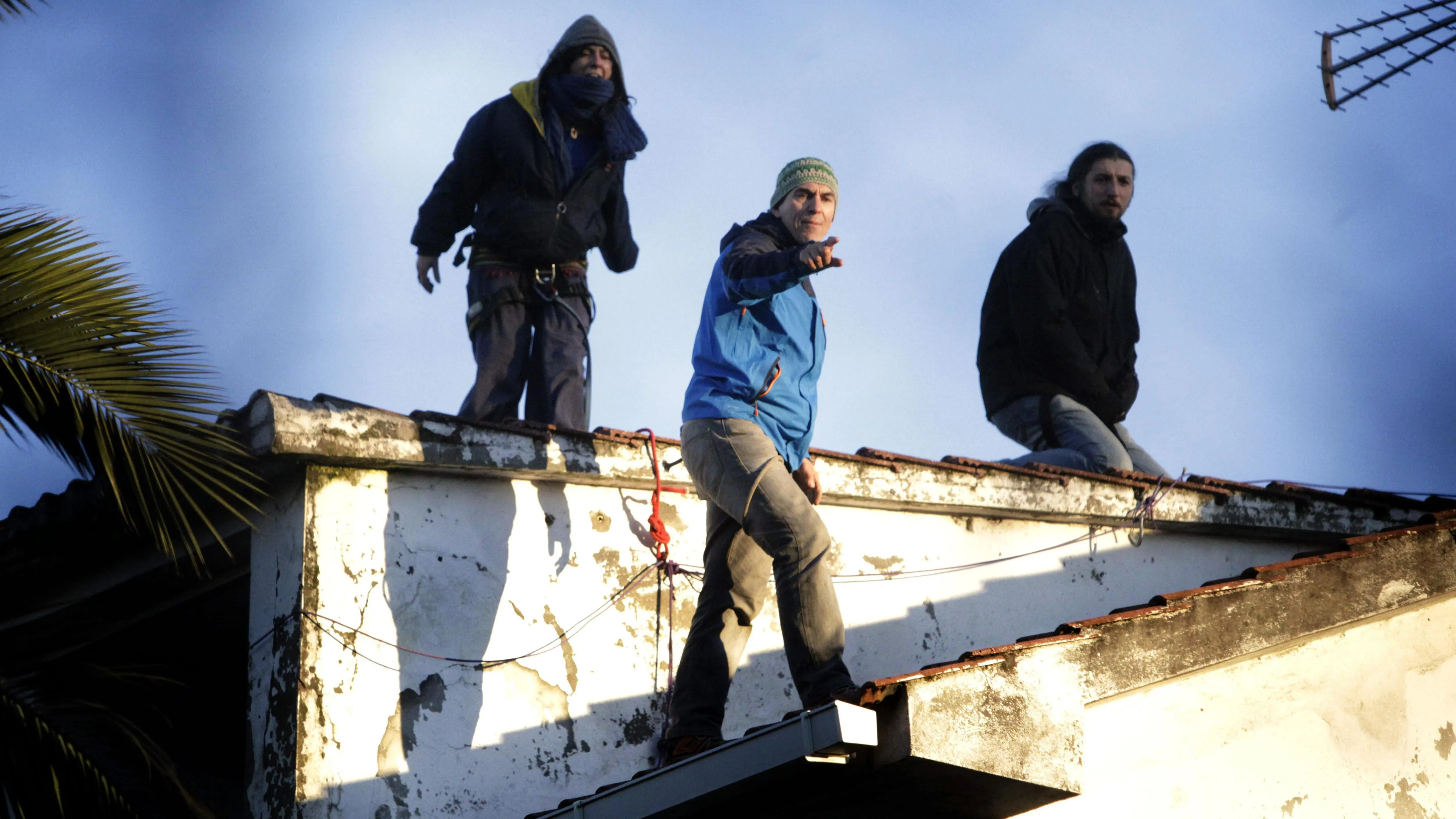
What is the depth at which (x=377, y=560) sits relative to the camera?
5.16 meters

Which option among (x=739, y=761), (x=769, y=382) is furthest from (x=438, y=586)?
(x=739, y=761)

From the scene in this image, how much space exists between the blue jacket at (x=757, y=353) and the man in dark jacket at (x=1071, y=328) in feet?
8.97

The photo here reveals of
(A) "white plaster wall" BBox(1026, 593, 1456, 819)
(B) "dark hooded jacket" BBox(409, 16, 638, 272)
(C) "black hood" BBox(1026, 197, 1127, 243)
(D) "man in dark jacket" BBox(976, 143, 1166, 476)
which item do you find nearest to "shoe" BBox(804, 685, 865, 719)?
(A) "white plaster wall" BBox(1026, 593, 1456, 819)

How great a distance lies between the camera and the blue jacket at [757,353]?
4.88 metres

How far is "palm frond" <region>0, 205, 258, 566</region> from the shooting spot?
4895mm

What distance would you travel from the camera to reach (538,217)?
7.00m

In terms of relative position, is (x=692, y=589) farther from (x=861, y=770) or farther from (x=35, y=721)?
(x=35, y=721)

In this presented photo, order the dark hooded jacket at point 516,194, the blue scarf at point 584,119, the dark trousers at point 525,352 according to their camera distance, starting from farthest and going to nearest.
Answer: the blue scarf at point 584,119 < the dark hooded jacket at point 516,194 < the dark trousers at point 525,352

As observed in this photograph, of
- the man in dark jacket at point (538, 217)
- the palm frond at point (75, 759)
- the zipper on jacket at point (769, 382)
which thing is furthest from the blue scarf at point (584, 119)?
the palm frond at point (75, 759)

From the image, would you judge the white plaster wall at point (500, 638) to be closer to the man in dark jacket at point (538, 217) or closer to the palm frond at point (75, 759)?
the palm frond at point (75, 759)

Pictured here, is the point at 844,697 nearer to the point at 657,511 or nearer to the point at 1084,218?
the point at 657,511

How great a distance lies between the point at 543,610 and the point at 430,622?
411 mm

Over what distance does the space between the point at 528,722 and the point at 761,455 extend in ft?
4.07

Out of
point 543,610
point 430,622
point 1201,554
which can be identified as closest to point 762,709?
point 543,610
